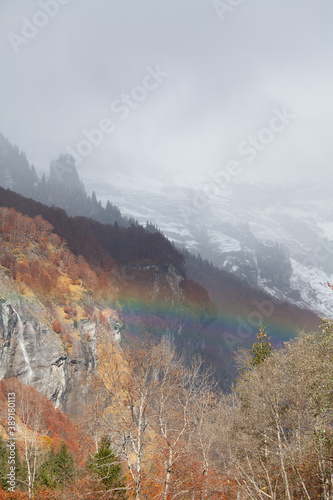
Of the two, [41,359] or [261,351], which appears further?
[41,359]

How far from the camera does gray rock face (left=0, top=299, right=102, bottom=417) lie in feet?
133

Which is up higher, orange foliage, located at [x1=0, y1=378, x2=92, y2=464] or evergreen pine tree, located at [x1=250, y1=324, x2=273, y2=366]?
evergreen pine tree, located at [x1=250, y1=324, x2=273, y2=366]

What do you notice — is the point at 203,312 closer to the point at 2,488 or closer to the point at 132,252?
the point at 132,252

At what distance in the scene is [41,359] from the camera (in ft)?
146

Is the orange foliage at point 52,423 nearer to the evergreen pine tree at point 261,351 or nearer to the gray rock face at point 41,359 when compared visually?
the gray rock face at point 41,359

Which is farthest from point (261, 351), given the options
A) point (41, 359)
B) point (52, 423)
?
point (41, 359)

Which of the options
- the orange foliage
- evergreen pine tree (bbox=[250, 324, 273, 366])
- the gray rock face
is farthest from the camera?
the gray rock face

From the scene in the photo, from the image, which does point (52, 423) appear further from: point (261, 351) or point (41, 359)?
point (261, 351)

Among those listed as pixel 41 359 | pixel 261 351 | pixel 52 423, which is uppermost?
pixel 261 351

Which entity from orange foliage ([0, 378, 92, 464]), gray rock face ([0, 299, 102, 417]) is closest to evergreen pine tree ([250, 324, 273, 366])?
orange foliage ([0, 378, 92, 464])

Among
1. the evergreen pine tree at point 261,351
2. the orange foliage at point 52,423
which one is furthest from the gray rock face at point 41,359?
the evergreen pine tree at point 261,351

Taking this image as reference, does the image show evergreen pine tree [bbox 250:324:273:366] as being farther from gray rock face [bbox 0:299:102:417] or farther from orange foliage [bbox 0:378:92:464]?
gray rock face [bbox 0:299:102:417]

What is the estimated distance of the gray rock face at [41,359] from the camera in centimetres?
4066

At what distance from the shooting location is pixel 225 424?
33.1 metres
